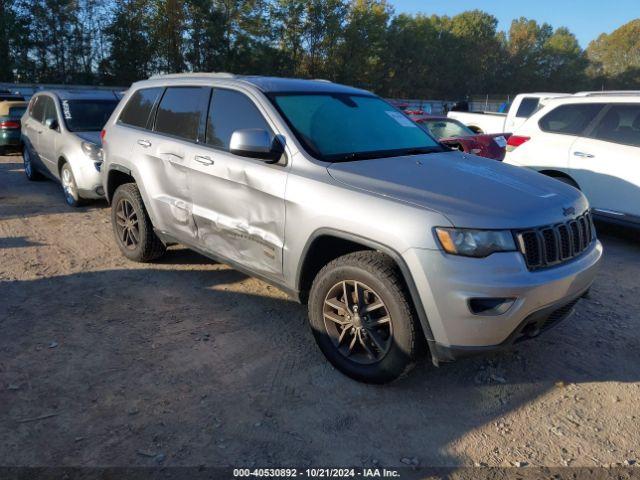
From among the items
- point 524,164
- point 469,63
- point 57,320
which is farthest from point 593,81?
point 57,320

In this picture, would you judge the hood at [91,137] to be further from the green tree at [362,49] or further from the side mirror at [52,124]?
the green tree at [362,49]

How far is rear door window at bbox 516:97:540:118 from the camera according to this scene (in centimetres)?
1338

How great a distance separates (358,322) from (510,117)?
468 inches

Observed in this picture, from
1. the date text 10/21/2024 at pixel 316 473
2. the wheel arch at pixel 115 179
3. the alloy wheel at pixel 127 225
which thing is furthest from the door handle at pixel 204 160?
the date text 10/21/2024 at pixel 316 473

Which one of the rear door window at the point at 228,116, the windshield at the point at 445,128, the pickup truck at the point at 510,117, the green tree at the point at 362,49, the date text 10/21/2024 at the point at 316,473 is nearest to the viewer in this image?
the date text 10/21/2024 at the point at 316,473

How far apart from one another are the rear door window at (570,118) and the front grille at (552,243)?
12.6 ft

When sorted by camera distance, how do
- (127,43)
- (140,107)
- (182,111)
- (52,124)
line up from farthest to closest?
(127,43) < (52,124) < (140,107) < (182,111)

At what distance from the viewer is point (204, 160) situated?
399 centimetres

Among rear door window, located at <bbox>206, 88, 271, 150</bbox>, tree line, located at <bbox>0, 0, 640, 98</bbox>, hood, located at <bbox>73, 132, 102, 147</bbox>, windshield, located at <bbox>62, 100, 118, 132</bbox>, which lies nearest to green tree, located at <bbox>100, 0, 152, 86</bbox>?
tree line, located at <bbox>0, 0, 640, 98</bbox>

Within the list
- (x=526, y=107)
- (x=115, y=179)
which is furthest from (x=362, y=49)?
(x=115, y=179)

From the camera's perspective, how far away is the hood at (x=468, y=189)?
9.12 feet

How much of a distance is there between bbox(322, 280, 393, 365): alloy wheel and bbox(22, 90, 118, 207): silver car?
4.72 metres

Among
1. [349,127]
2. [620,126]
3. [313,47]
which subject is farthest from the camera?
[313,47]

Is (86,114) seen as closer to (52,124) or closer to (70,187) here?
(52,124)
